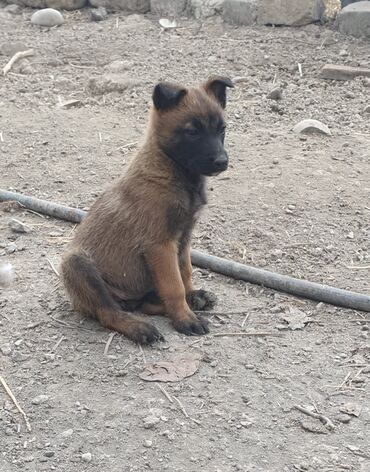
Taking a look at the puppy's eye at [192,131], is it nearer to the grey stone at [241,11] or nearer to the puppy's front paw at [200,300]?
the puppy's front paw at [200,300]

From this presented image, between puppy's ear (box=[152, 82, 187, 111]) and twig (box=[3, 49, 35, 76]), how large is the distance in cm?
558

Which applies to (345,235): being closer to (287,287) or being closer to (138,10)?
(287,287)

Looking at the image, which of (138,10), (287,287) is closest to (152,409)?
(287,287)

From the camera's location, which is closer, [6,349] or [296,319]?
[6,349]

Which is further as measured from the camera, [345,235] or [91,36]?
[91,36]

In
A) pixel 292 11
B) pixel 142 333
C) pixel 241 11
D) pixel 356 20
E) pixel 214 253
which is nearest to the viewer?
pixel 142 333

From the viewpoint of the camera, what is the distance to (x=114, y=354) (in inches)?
203

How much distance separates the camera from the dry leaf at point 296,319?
18.6 feet

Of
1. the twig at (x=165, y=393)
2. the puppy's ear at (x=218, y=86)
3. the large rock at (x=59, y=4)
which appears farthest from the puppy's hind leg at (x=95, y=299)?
the large rock at (x=59, y=4)

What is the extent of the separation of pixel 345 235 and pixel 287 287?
1.05m

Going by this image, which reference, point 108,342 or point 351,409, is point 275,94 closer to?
point 108,342

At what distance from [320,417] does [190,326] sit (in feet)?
3.60

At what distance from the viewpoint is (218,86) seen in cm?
561

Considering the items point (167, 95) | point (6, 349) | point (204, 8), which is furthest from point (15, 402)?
point (204, 8)
